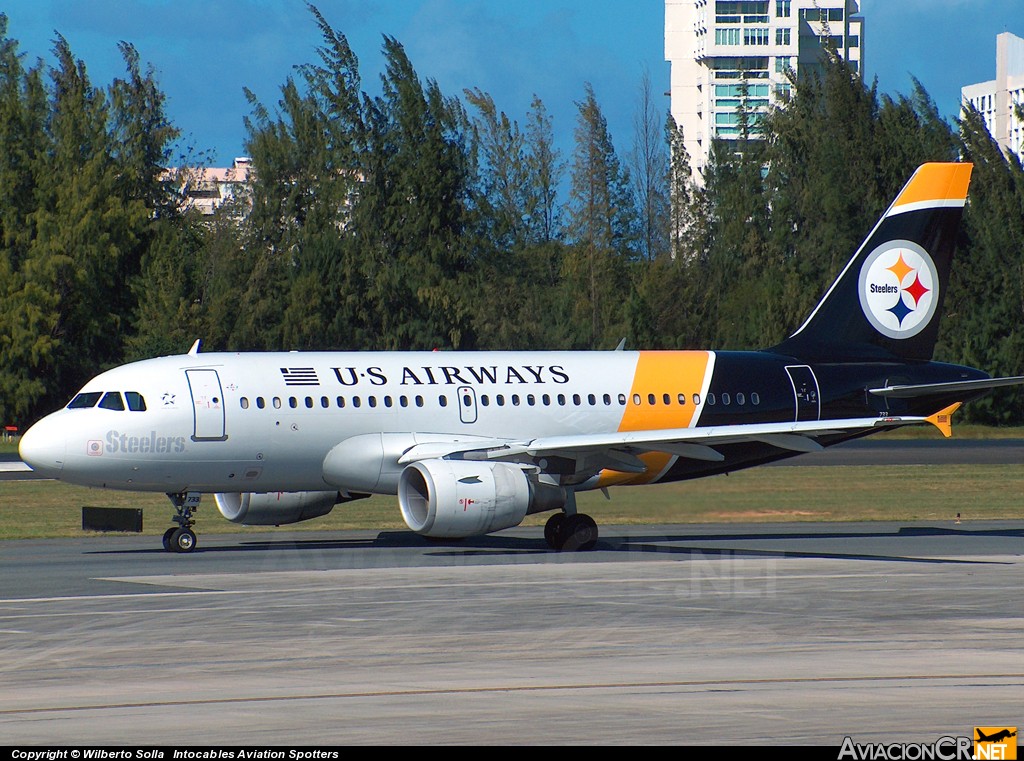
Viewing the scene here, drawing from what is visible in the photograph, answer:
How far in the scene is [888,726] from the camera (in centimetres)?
1188

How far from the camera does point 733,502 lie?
3003 cm

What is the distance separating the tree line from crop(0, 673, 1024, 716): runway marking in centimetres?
5475

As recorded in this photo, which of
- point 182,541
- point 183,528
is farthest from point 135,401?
point 182,541

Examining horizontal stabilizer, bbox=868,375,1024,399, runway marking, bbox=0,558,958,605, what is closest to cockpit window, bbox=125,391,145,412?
runway marking, bbox=0,558,958,605

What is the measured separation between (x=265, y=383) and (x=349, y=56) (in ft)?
202

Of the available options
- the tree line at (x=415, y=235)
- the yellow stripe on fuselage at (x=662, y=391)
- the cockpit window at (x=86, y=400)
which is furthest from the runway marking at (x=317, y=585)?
the tree line at (x=415, y=235)

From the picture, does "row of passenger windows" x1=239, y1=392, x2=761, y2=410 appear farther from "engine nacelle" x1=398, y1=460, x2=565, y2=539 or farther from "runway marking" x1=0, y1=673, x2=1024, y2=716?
"runway marking" x1=0, y1=673, x2=1024, y2=716

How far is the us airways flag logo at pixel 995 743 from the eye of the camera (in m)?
10.6

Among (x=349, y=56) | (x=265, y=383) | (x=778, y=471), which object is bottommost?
(x=778, y=471)

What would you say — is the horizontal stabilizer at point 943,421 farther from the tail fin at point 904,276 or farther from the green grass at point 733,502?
the green grass at point 733,502

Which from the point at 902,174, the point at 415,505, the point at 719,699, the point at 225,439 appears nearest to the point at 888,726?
the point at 719,699

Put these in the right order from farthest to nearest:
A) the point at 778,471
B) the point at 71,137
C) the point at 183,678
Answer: the point at 71,137 → the point at 778,471 → the point at 183,678

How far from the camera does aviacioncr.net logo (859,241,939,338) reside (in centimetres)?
3369

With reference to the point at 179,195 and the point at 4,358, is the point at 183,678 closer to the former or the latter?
Answer: the point at 4,358
